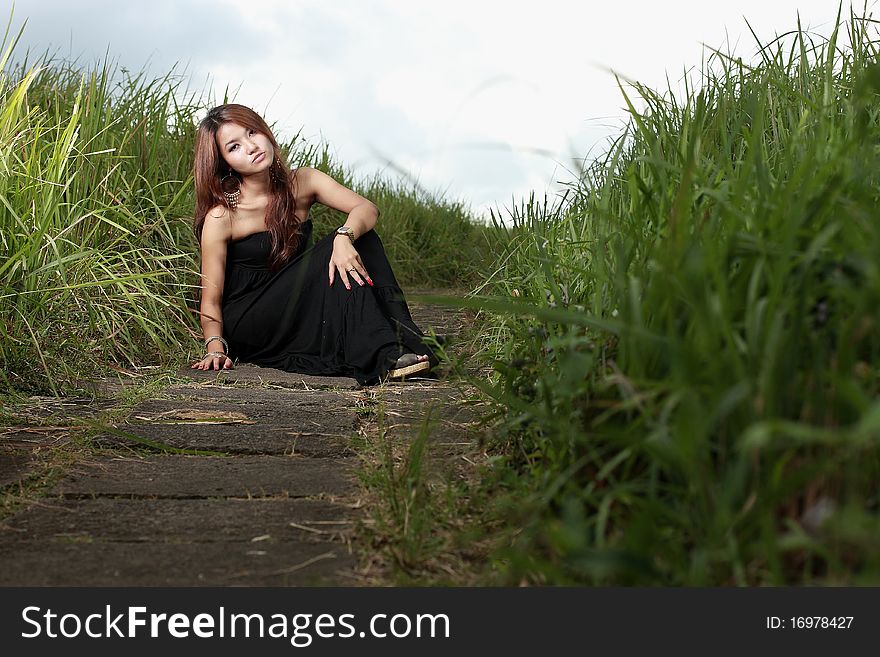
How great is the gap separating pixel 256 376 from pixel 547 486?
2.06 metres

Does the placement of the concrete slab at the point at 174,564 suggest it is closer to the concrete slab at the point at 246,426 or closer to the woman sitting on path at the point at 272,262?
the concrete slab at the point at 246,426

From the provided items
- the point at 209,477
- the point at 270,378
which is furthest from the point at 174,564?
the point at 270,378

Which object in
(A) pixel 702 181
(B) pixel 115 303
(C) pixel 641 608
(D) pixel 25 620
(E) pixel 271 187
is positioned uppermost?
(E) pixel 271 187

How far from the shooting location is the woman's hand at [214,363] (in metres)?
3.47

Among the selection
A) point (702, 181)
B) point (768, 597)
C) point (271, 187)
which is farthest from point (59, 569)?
point (271, 187)

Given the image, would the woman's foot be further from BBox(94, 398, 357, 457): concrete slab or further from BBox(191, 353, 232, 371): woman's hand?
BBox(191, 353, 232, 371): woman's hand

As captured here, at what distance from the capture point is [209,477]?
1949 mm

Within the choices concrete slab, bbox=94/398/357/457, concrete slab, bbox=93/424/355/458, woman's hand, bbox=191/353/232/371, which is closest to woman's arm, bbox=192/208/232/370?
woman's hand, bbox=191/353/232/371

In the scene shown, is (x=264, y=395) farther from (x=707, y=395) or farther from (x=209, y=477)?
(x=707, y=395)

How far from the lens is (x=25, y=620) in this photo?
1275mm

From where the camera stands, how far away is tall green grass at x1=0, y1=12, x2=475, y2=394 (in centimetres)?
301

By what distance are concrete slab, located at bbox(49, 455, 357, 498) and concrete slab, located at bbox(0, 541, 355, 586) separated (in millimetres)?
291

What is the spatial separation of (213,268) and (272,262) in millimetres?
251

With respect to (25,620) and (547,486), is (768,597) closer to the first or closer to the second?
(547,486)
